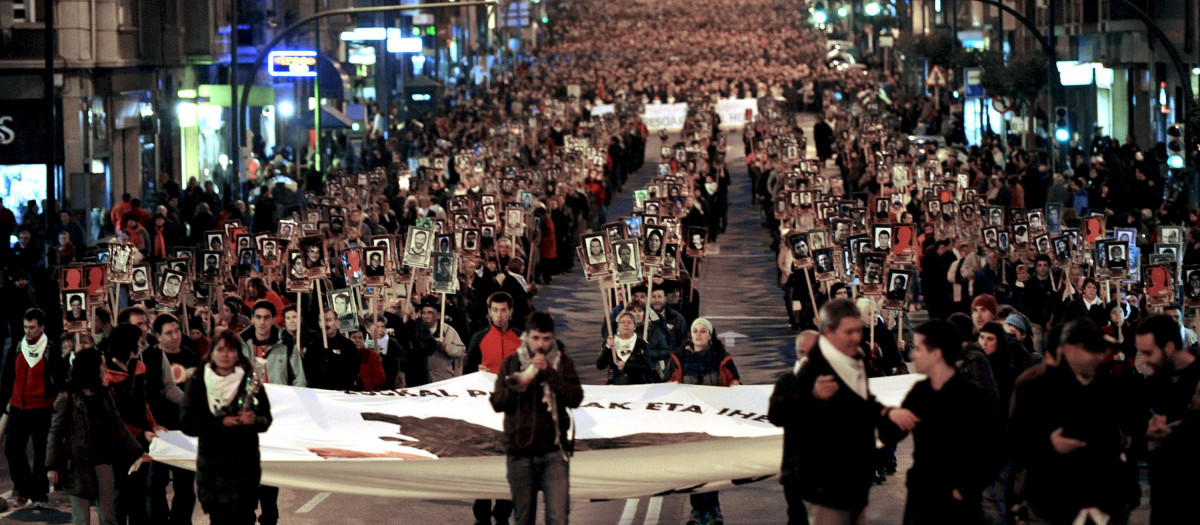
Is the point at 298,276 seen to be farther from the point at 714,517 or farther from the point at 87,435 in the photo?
the point at 87,435

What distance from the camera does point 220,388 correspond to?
1089cm

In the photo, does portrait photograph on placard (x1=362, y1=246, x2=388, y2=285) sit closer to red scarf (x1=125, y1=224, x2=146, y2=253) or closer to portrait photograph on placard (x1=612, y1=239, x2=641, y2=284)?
portrait photograph on placard (x1=612, y1=239, x2=641, y2=284)

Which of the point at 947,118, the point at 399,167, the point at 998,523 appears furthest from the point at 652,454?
the point at 947,118

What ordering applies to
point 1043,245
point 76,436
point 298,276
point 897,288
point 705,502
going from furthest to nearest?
point 1043,245 < point 298,276 < point 897,288 < point 705,502 < point 76,436

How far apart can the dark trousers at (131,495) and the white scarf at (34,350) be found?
159 cm

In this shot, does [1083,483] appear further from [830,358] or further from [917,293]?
[917,293]

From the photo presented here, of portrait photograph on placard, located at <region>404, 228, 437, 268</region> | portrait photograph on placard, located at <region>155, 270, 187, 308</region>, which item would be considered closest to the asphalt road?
portrait photograph on placard, located at <region>404, 228, 437, 268</region>

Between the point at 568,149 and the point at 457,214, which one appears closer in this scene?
the point at 457,214

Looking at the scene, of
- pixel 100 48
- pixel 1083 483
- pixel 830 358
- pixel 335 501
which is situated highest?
pixel 100 48

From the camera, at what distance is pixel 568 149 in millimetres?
48031

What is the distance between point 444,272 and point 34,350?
691 cm

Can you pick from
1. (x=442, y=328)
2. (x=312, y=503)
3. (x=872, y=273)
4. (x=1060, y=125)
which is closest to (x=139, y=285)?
(x=442, y=328)

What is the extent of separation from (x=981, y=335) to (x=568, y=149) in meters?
35.7

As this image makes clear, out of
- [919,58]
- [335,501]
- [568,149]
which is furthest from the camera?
[919,58]
